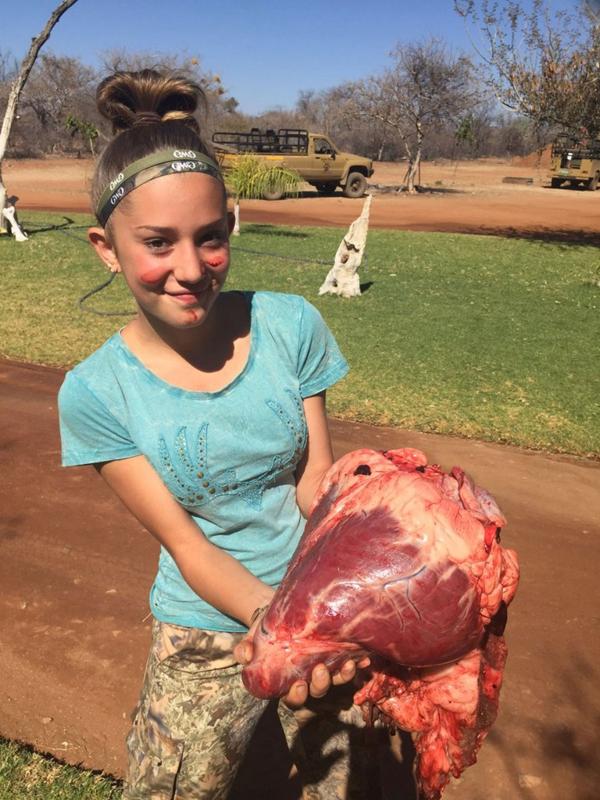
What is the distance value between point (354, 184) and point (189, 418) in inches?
1102

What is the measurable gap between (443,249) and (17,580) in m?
13.8

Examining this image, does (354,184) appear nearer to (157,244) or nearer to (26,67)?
(26,67)

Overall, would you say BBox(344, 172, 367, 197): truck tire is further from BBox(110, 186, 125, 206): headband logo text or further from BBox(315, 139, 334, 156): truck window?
BBox(110, 186, 125, 206): headband logo text

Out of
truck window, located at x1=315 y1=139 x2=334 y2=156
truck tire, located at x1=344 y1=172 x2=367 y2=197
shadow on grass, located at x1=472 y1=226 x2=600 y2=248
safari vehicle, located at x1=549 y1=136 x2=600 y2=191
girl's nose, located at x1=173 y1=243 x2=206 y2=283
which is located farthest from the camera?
safari vehicle, located at x1=549 y1=136 x2=600 y2=191

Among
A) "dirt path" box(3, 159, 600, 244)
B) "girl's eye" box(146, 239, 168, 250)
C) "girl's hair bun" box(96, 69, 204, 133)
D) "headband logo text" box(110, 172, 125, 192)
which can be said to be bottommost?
"dirt path" box(3, 159, 600, 244)

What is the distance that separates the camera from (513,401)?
722 centimetres

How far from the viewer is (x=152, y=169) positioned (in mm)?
1840

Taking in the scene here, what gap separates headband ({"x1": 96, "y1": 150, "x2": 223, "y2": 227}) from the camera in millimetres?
1839

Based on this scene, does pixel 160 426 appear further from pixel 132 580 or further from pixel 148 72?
pixel 132 580

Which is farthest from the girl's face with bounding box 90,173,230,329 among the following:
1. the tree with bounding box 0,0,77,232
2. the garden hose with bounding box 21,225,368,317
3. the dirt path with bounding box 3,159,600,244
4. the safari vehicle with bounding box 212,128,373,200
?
the safari vehicle with bounding box 212,128,373,200

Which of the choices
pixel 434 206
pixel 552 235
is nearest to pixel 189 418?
pixel 552 235

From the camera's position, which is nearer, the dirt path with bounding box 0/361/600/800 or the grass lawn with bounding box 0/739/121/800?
the grass lawn with bounding box 0/739/121/800

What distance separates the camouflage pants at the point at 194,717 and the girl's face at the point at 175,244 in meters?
0.94

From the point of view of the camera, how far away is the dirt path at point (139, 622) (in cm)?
305
